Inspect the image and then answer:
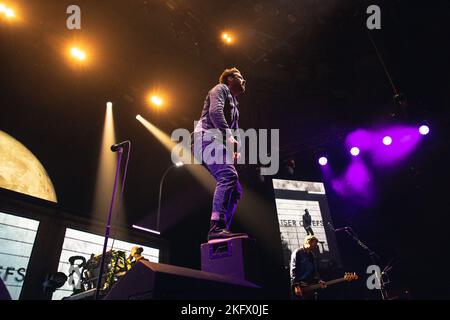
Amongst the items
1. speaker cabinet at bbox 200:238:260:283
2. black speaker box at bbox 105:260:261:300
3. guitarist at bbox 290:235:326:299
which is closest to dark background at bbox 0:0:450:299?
guitarist at bbox 290:235:326:299

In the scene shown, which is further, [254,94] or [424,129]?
[254,94]

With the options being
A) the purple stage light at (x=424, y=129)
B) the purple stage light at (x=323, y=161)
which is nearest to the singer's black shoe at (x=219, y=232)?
the purple stage light at (x=424, y=129)

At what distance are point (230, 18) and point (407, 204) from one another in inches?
300

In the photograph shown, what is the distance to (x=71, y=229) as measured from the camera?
664 cm

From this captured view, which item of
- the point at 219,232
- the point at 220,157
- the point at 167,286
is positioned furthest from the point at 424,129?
the point at 167,286

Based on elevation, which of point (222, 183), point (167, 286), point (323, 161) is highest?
point (323, 161)

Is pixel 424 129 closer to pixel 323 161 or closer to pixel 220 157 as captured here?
pixel 323 161

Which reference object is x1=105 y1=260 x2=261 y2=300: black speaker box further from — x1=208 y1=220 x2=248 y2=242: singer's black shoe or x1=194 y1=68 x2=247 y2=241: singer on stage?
x1=194 y1=68 x2=247 y2=241: singer on stage

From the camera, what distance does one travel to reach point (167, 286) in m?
1.71

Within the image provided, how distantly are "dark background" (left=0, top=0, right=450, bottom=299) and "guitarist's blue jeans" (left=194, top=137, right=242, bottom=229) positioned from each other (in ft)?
15.3

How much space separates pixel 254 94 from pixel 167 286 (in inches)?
299

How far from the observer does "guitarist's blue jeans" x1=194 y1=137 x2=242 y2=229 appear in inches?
115

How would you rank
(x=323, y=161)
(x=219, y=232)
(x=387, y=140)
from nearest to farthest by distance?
1. (x=219, y=232)
2. (x=387, y=140)
3. (x=323, y=161)
